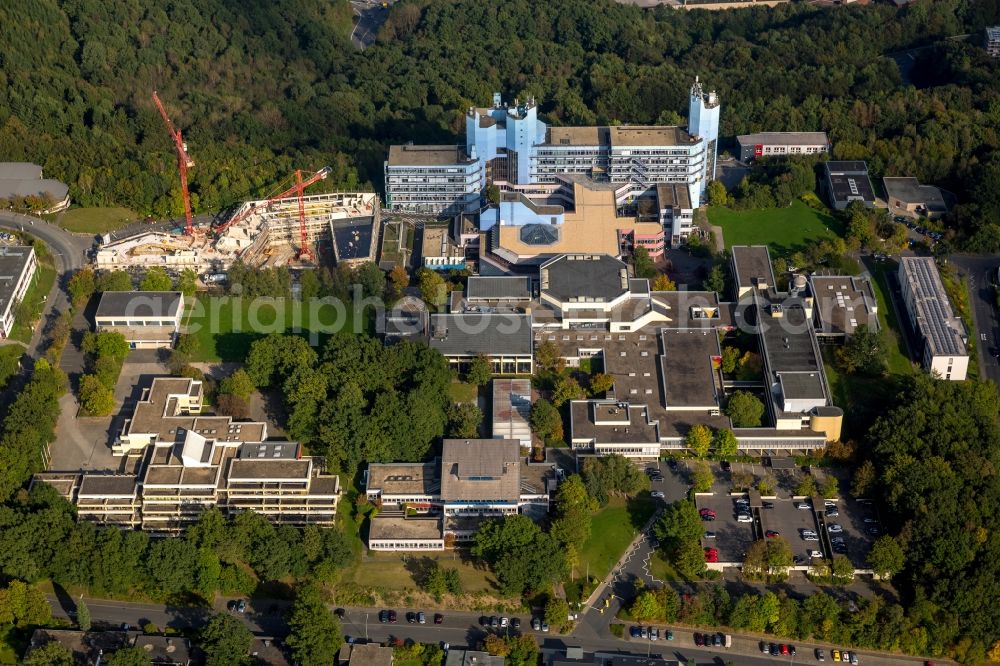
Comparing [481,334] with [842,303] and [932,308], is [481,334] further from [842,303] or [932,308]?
[932,308]

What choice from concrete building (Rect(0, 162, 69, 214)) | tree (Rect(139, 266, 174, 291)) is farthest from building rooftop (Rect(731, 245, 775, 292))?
concrete building (Rect(0, 162, 69, 214))

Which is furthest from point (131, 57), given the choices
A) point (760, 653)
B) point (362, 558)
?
point (760, 653)

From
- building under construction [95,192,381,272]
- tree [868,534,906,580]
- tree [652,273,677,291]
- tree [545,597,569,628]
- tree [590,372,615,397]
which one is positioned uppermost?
building under construction [95,192,381,272]

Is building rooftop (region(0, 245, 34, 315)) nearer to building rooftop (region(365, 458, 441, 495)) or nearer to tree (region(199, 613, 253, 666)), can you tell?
building rooftop (region(365, 458, 441, 495))

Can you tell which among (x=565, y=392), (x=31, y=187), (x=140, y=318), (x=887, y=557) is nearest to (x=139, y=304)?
(x=140, y=318)

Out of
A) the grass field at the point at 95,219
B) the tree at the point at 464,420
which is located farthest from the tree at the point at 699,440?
the grass field at the point at 95,219

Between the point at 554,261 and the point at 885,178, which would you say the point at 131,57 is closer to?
the point at 554,261
